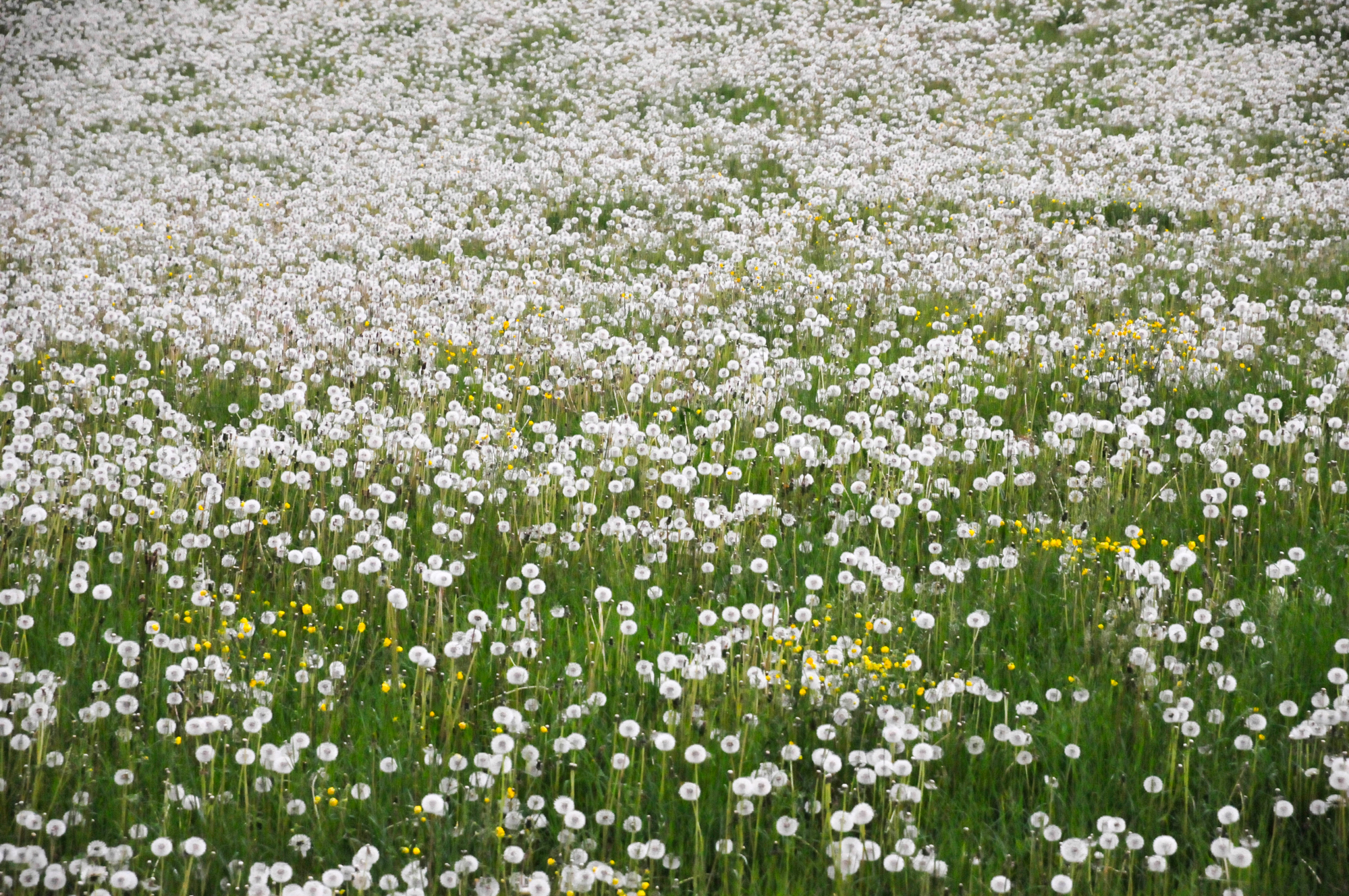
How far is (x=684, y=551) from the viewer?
440 cm

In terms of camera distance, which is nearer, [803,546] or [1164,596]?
[1164,596]

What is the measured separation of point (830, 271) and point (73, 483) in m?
7.31

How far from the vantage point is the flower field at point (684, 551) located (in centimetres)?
275

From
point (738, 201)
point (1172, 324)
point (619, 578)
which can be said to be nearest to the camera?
point (619, 578)

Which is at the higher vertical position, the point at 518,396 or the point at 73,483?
the point at 73,483

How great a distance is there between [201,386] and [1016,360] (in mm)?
5869

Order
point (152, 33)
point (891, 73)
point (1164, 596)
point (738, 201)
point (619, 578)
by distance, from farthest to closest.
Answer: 1. point (152, 33)
2. point (891, 73)
3. point (738, 201)
4. point (619, 578)
5. point (1164, 596)

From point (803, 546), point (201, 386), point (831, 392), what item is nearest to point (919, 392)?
point (831, 392)

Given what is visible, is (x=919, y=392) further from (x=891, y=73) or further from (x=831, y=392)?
(x=891, y=73)

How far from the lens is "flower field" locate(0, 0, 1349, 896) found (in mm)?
2750

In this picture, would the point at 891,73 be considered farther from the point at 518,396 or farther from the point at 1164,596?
the point at 1164,596

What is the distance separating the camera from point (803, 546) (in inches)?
175

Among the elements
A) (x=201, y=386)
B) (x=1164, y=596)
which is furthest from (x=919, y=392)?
(x=201, y=386)

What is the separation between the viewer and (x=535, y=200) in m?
13.5
